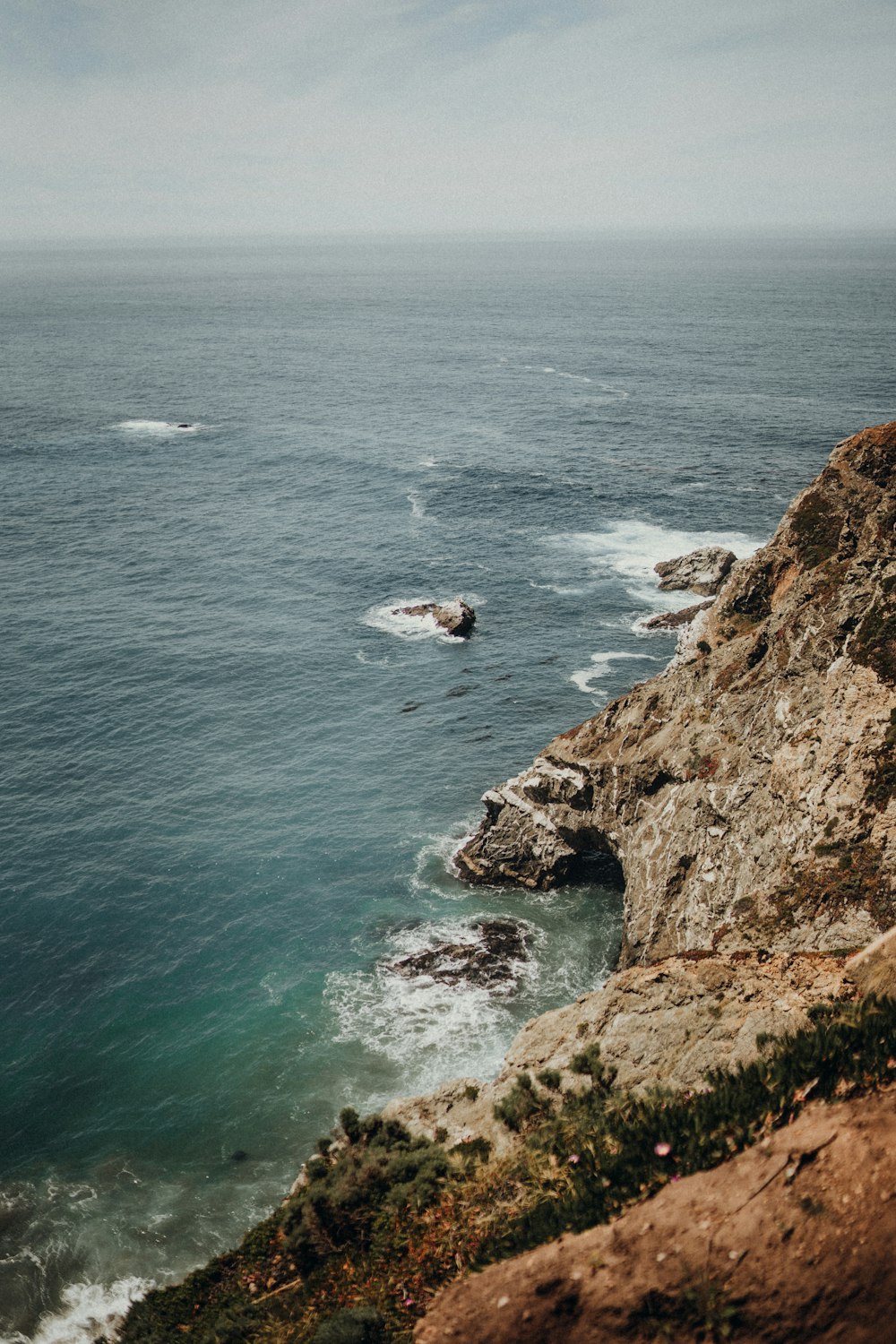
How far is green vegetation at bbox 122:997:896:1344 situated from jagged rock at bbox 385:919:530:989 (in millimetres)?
21205

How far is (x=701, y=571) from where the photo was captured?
302 feet

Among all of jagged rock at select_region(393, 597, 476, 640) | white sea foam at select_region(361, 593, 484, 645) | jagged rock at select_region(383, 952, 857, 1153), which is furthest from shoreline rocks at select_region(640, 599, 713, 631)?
jagged rock at select_region(383, 952, 857, 1153)

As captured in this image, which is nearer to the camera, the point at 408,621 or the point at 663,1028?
the point at 663,1028

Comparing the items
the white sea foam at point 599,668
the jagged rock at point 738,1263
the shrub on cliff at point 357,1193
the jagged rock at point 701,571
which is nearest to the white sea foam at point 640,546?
the jagged rock at point 701,571

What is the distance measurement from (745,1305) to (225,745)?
57.6 meters

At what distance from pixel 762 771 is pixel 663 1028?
1768 centimetres

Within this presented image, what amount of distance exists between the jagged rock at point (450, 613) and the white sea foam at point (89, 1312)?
59184 mm

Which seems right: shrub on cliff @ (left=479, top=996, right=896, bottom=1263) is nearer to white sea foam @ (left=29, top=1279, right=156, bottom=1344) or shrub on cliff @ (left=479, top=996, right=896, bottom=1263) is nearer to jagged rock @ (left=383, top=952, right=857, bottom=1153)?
jagged rock @ (left=383, top=952, right=857, bottom=1153)

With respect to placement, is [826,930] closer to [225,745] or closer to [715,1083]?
[715,1083]

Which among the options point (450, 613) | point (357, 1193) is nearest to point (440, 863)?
point (357, 1193)

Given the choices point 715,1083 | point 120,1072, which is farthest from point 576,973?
point 715,1083

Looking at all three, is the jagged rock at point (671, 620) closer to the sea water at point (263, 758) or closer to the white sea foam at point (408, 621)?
the sea water at point (263, 758)

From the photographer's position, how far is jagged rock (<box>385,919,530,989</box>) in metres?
47.2

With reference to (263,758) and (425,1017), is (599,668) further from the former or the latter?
(425,1017)
